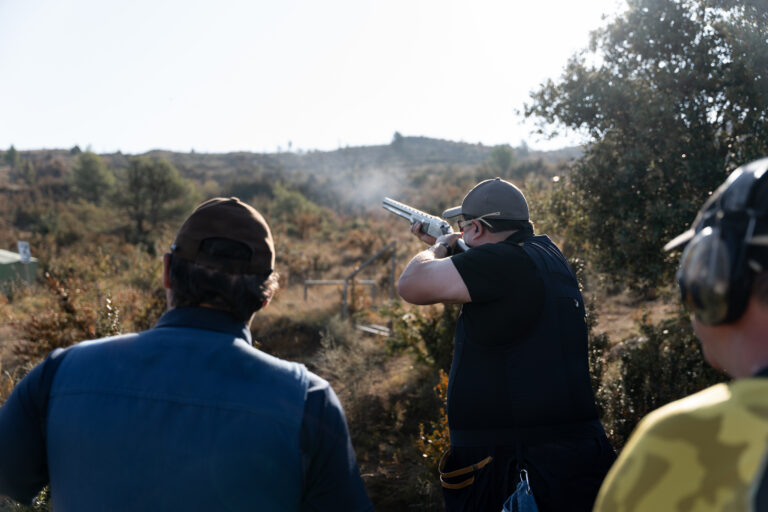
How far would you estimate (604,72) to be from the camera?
19.3 feet

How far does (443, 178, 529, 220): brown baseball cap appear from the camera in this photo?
2527 mm

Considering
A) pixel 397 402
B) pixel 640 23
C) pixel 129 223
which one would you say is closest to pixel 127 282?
pixel 397 402

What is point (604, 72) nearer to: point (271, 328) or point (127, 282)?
point (271, 328)

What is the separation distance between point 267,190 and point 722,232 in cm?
3879

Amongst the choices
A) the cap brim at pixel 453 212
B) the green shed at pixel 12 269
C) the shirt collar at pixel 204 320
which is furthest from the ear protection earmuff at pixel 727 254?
the green shed at pixel 12 269

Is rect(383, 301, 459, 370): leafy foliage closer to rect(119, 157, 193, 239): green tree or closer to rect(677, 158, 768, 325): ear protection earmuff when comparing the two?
rect(677, 158, 768, 325): ear protection earmuff

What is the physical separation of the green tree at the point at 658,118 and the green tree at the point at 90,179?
102 feet

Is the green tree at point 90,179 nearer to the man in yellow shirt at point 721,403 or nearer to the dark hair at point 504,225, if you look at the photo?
the dark hair at point 504,225

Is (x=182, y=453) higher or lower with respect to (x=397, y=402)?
higher

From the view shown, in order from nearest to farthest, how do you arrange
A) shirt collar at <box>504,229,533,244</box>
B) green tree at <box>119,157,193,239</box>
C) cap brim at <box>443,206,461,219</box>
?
shirt collar at <box>504,229,533,244</box>, cap brim at <box>443,206,461,219</box>, green tree at <box>119,157,193,239</box>

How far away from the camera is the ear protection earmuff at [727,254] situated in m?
0.91

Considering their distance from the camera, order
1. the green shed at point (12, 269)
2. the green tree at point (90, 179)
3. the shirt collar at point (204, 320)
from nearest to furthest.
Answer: the shirt collar at point (204, 320)
the green shed at point (12, 269)
the green tree at point (90, 179)

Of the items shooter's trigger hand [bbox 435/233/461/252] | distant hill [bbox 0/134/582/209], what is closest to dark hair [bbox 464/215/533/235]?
shooter's trigger hand [bbox 435/233/461/252]

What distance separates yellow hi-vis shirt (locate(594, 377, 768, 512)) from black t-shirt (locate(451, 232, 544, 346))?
A: 4.20 feet
